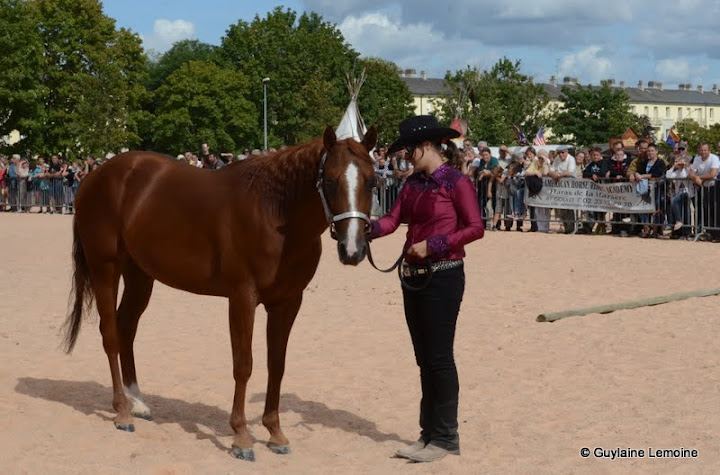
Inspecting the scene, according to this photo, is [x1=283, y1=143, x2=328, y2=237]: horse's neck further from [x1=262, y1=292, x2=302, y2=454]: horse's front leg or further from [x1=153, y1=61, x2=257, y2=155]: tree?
[x1=153, y1=61, x2=257, y2=155]: tree

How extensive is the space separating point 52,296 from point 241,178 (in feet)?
25.9

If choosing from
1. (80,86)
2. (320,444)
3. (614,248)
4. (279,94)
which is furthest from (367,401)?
(279,94)

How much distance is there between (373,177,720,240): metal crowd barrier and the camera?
66.9 feet

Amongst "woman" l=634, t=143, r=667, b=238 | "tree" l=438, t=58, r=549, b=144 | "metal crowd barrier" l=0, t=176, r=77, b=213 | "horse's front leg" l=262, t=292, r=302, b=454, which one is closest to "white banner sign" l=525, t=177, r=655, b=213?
"woman" l=634, t=143, r=667, b=238

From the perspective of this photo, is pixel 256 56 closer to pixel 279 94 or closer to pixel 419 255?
pixel 279 94

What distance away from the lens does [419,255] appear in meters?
6.46

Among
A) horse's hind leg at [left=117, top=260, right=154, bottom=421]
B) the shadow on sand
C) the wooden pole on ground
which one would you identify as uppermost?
horse's hind leg at [left=117, top=260, right=154, bottom=421]

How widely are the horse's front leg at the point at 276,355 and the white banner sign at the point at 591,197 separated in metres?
15.4

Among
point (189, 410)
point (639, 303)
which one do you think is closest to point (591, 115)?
point (639, 303)

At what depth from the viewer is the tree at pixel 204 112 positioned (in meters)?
81.9

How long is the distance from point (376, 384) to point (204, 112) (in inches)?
2988

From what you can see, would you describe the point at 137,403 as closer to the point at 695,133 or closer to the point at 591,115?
the point at 591,115

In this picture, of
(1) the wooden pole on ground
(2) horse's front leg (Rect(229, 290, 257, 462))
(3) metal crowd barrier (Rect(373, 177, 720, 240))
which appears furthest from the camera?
(3) metal crowd barrier (Rect(373, 177, 720, 240))

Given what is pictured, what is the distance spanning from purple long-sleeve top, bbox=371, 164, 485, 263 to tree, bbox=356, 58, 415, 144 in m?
80.2
